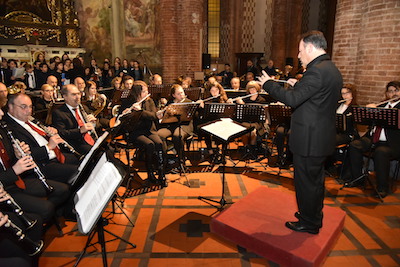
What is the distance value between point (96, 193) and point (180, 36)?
917 centimetres

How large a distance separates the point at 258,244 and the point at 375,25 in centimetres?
509

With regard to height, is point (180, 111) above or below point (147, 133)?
above

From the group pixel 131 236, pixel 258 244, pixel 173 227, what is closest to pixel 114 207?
pixel 131 236

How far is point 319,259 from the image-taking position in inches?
116

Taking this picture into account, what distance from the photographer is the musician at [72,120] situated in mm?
4562

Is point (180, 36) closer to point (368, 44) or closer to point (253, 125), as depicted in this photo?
point (253, 125)

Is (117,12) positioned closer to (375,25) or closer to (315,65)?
(375,25)

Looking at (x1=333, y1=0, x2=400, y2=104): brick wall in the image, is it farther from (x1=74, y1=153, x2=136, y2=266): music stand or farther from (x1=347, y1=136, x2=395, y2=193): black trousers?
(x1=74, y1=153, x2=136, y2=266): music stand

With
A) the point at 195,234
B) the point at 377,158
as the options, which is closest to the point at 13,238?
the point at 195,234

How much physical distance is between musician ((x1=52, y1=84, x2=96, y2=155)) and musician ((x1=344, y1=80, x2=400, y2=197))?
4449 mm

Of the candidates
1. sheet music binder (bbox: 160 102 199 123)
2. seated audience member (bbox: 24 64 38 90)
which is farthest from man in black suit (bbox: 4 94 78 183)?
seated audience member (bbox: 24 64 38 90)

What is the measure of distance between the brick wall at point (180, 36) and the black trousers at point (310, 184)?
27.3ft

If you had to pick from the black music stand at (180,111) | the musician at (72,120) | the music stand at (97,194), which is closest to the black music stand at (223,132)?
the black music stand at (180,111)

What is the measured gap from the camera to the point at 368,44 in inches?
235
